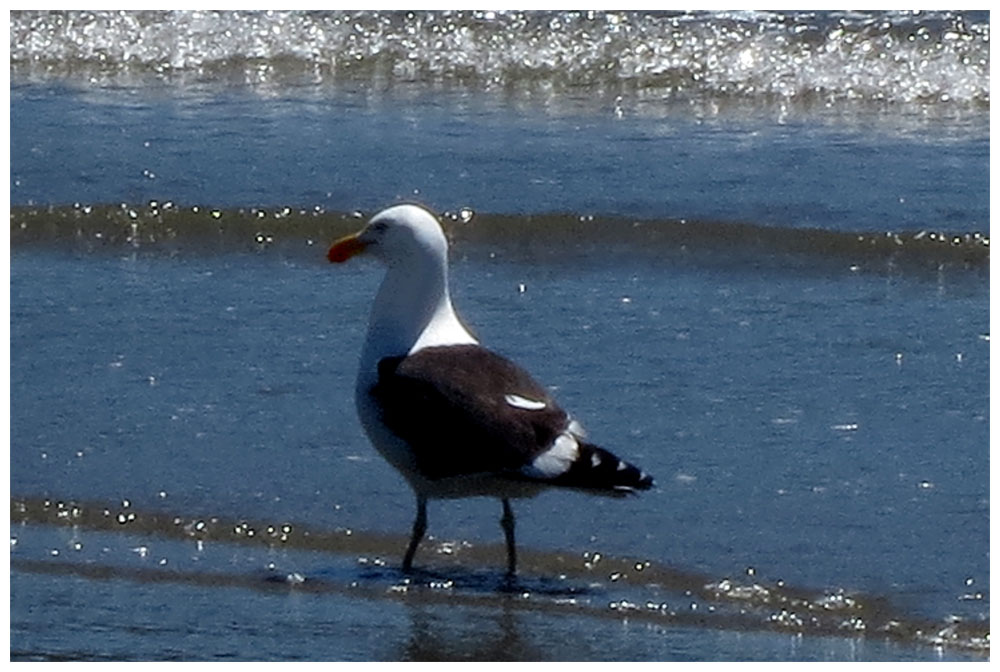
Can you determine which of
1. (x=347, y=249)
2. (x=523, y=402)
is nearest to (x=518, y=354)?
(x=347, y=249)

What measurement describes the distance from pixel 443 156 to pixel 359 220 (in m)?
0.56

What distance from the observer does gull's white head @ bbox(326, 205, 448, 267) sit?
17.6 feet

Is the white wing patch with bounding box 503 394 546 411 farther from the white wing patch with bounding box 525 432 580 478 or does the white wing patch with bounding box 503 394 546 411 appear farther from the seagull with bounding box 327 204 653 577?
the white wing patch with bounding box 525 432 580 478

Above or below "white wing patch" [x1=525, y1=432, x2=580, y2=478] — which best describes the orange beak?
above

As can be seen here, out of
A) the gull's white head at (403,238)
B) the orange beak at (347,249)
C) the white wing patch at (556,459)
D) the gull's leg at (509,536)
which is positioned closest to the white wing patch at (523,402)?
the white wing patch at (556,459)

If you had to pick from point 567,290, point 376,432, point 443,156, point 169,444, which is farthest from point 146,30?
point 376,432

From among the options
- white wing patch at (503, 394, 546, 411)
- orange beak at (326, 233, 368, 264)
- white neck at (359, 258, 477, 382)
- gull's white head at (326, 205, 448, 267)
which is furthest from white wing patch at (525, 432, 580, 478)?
orange beak at (326, 233, 368, 264)

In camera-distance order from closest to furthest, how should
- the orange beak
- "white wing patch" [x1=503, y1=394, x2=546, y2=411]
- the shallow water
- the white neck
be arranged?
1. the shallow water
2. "white wing patch" [x1=503, y1=394, x2=546, y2=411]
3. the white neck
4. the orange beak

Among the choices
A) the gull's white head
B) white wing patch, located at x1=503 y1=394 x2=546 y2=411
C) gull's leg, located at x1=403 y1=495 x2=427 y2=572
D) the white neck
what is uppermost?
the gull's white head

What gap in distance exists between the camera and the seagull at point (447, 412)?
494 centimetres

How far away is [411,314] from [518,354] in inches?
45.6

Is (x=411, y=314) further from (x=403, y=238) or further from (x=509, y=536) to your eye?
(x=509, y=536)

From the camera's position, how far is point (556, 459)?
4.93 metres

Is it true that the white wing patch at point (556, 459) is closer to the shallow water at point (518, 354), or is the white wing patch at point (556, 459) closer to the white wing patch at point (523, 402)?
the white wing patch at point (523, 402)
